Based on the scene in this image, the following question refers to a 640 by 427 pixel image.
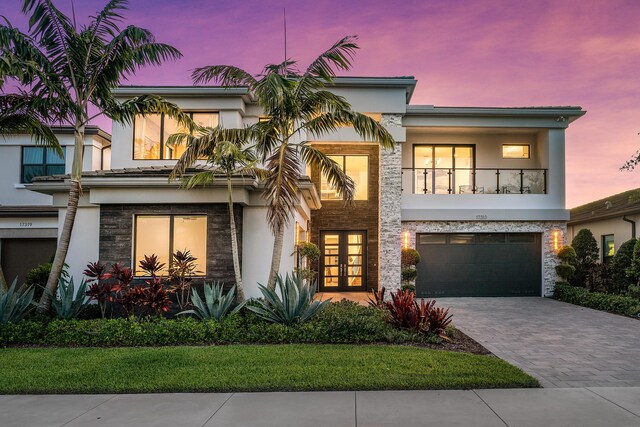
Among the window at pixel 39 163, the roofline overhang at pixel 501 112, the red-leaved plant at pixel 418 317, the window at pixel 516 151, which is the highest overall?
the roofline overhang at pixel 501 112

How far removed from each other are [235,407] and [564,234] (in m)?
16.3

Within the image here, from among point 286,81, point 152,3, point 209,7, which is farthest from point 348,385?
point 152,3

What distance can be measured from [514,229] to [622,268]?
3748 millimetres

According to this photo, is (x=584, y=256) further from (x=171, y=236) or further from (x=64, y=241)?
(x=64, y=241)

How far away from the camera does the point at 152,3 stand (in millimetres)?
13977

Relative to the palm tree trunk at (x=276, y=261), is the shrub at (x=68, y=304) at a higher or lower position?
lower

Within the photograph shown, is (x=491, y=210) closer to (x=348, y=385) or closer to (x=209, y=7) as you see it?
(x=209, y=7)

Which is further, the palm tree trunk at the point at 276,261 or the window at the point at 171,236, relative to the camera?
the window at the point at 171,236

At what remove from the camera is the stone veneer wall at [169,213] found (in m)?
11.5

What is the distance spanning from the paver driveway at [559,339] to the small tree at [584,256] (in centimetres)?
265

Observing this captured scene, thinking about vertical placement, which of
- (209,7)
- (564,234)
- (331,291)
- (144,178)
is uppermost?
(209,7)

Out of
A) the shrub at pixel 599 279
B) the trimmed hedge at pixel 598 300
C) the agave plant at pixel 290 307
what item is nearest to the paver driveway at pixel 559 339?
the trimmed hedge at pixel 598 300

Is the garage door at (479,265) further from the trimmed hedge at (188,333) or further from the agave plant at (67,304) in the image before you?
the agave plant at (67,304)

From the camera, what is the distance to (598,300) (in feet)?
47.4
